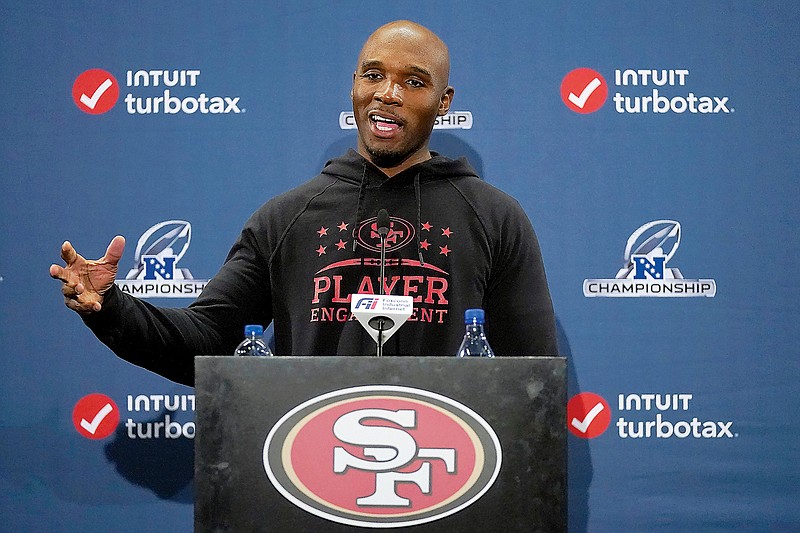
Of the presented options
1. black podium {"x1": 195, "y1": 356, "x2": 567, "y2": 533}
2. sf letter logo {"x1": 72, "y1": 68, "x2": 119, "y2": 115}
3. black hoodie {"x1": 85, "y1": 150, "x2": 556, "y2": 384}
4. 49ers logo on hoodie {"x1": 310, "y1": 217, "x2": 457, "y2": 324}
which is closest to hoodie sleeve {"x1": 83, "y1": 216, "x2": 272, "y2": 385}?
black hoodie {"x1": 85, "y1": 150, "x2": 556, "y2": 384}

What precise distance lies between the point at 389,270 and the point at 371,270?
4cm

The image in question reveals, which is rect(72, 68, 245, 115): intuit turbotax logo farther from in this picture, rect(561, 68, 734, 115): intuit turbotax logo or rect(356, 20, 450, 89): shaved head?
rect(561, 68, 734, 115): intuit turbotax logo

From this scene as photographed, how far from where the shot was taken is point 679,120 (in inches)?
103

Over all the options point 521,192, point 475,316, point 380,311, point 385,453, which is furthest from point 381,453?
point 521,192

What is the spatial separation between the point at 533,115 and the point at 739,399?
0.97 meters

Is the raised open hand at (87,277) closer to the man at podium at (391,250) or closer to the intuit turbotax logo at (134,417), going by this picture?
the man at podium at (391,250)

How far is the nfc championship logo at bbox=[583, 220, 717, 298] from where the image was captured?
256 centimetres

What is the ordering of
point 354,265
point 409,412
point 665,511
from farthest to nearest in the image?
point 665,511 < point 354,265 < point 409,412

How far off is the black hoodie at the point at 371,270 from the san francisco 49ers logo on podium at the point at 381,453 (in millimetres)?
743

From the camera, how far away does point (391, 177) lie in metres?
2.21

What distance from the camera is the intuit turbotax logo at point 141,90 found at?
8.70ft

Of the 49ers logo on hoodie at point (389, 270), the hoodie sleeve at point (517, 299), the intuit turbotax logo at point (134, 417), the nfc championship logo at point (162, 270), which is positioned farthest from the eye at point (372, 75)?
the intuit turbotax logo at point (134, 417)

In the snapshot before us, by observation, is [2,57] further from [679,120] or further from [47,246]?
[679,120]

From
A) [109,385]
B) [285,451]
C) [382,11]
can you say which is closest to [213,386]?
[285,451]
